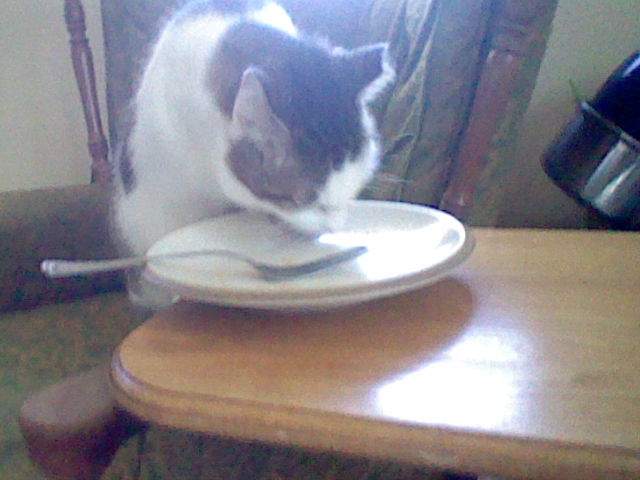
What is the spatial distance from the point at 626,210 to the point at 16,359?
964mm

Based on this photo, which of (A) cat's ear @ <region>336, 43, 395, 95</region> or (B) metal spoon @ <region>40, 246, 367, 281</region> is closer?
(B) metal spoon @ <region>40, 246, 367, 281</region>

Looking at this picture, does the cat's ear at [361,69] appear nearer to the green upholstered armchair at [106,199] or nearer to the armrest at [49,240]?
the green upholstered armchair at [106,199]

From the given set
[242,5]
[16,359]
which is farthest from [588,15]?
[16,359]

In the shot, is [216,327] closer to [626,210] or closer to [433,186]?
[433,186]

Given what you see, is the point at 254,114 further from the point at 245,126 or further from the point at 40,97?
the point at 40,97

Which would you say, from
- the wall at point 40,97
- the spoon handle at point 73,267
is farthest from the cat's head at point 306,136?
the wall at point 40,97

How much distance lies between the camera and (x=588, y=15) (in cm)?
121

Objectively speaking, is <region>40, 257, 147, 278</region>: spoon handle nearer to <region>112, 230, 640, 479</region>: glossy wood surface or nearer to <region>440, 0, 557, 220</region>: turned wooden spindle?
<region>112, 230, 640, 479</region>: glossy wood surface

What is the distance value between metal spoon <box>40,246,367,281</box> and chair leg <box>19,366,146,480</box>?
11 cm

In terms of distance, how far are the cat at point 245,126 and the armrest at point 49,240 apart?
17 cm

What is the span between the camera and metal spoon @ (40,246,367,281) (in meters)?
0.54

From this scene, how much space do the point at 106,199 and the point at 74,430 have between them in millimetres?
689

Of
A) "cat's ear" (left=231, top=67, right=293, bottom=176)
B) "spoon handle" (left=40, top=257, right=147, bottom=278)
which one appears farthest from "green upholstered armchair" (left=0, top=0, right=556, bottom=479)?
"cat's ear" (left=231, top=67, right=293, bottom=176)

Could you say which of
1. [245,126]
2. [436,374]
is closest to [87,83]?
[245,126]
